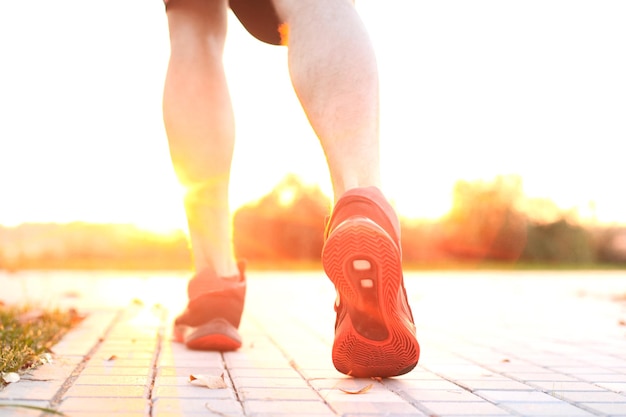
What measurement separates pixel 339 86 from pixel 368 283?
1.49 feet

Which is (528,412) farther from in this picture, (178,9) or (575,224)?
(575,224)

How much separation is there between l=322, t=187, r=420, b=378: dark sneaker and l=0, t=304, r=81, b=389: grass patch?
2.67 ft

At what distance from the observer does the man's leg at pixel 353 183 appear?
1683 millimetres

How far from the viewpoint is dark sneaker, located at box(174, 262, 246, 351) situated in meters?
2.55

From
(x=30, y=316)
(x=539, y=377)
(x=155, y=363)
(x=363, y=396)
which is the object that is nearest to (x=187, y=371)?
(x=155, y=363)

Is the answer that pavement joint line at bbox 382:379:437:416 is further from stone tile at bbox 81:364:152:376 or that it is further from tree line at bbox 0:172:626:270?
tree line at bbox 0:172:626:270

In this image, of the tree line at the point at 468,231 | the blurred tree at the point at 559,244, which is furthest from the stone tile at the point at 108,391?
the blurred tree at the point at 559,244

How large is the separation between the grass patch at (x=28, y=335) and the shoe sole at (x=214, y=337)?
1.50ft

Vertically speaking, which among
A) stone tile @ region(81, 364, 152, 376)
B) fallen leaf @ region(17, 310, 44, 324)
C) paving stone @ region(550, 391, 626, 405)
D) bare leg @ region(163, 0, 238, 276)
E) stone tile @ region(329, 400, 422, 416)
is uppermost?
bare leg @ region(163, 0, 238, 276)

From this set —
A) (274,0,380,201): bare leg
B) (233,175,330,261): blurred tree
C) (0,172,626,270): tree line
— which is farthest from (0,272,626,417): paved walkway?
(233,175,330,261): blurred tree

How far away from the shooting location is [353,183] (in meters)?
1.78

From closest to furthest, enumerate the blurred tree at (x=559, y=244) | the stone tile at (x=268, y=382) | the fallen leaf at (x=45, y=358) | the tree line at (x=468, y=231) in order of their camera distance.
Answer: the stone tile at (x=268, y=382)
the fallen leaf at (x=45, y=358)
the tree line at (x=468, y=231)
the blurred tree at (x=559, y=244)

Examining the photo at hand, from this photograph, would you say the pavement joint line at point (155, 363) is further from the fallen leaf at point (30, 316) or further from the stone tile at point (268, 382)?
the fallen leaf at point (30, 316)

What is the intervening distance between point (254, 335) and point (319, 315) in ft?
4.32
